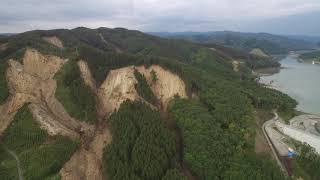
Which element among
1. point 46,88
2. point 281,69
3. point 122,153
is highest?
point 46,88

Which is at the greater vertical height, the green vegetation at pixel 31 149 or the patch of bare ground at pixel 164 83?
the patch of bare ground at pixel 164 83

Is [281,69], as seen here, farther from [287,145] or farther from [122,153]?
[122,153]

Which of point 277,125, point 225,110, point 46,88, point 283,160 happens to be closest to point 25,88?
point 46,88

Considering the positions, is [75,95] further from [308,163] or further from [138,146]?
[308,163]

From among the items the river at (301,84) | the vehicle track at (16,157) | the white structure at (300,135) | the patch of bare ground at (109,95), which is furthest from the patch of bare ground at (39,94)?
the river at (301,84)

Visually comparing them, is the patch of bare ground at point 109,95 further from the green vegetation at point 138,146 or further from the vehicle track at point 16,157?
the vehicle track at point 16,157

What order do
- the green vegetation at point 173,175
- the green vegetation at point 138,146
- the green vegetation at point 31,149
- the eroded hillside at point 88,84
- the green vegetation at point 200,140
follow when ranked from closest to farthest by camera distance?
the green vegetation at point 173,175 < the green vegetation at point 31,149 < the green vegetation at point 138,146 < the green vegetation at point 200,140 < the eroded hillside at point 88,84
